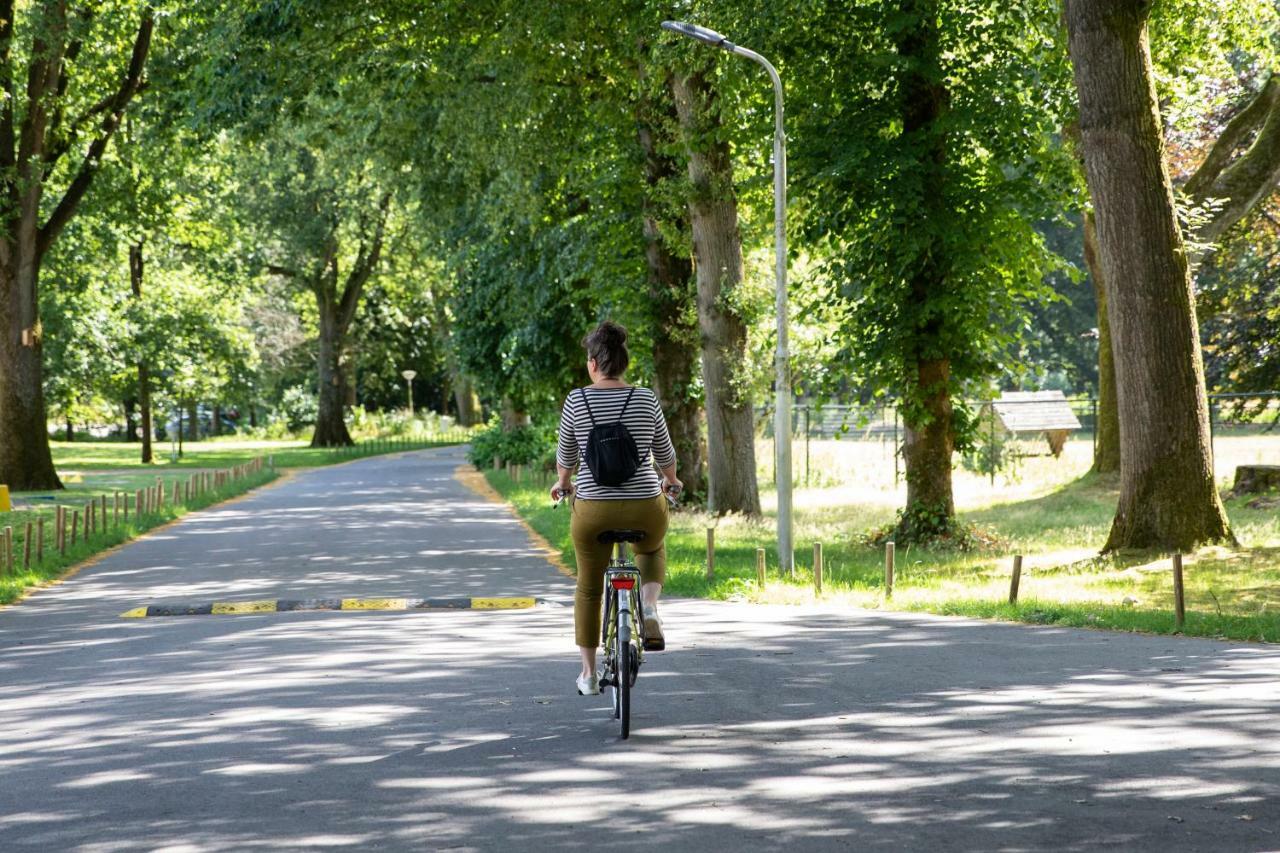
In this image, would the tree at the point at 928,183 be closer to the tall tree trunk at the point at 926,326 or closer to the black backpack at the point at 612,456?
the tall tree trunk at the point at 926,326

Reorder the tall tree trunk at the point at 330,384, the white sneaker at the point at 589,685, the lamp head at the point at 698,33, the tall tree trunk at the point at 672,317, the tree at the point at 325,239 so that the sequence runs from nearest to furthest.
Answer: the white sneaker at the point at 589,685, the lamp head at the point at 698,33, the tall tree trunk at the point at 672,317, the tree at the point at 325,239, the tall tree trunk at the point at 330,384

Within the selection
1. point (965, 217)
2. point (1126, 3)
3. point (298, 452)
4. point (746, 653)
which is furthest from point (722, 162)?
point (298, 452)

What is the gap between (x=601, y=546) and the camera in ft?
26.6

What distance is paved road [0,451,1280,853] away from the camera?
19.4 feet

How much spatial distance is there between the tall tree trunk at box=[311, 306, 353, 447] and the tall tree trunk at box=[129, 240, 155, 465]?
10.2m

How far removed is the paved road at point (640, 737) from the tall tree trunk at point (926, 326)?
6570 mm

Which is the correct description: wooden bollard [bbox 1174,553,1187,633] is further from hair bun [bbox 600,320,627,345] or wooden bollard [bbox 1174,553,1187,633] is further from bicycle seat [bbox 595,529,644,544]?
hair bun [bbox 600,320,627,345]

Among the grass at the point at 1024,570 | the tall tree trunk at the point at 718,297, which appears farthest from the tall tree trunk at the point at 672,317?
the grass at the point at 1024,570

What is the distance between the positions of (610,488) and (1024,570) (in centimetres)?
1019

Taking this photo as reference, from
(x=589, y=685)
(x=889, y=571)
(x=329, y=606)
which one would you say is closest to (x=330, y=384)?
(x=329, y=606)

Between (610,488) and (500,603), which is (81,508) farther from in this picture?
(610,488)

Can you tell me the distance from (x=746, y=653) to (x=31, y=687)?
4.60 meters

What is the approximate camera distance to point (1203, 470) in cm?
1616

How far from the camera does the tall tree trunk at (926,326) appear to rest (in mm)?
18688
